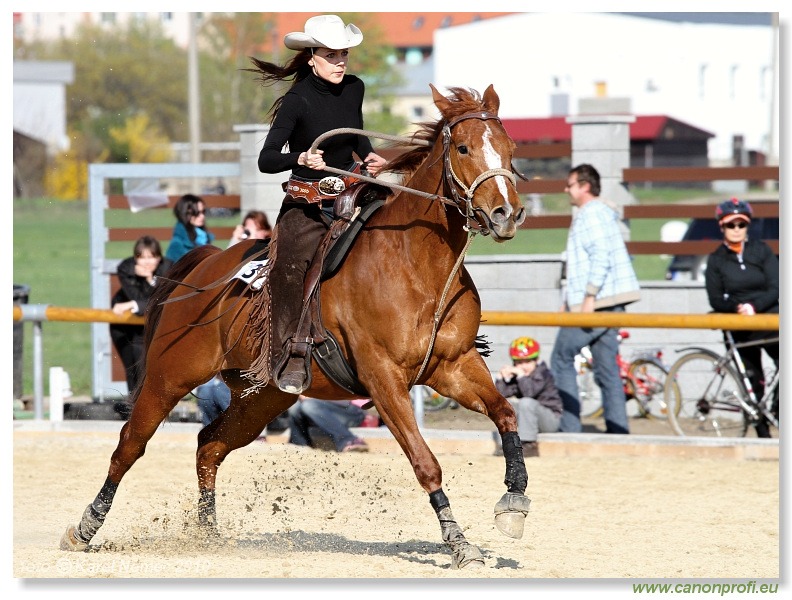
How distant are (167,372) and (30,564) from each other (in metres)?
1.37

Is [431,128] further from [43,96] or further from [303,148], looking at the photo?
[43,96]

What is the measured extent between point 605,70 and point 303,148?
56.9 metres

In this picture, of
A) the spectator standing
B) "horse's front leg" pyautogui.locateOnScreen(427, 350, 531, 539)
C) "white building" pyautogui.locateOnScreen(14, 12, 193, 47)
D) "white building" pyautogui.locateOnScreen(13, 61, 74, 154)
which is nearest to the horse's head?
"horse's front leg" pyautogui.locateOnScreen(427, 350, 531, 539)

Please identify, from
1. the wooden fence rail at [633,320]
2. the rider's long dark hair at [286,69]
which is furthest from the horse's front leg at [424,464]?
the wooden fence rail at [633,320]

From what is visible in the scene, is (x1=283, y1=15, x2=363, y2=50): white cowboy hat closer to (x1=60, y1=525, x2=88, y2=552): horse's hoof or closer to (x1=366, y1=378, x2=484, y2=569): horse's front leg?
(x1=366, y1=378, x2=484, y2=569): horse's front leg

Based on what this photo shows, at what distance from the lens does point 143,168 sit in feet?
44.1

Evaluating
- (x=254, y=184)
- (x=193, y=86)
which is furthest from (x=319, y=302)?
(x=193, y=86)

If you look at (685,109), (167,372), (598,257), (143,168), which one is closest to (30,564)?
(167,372)

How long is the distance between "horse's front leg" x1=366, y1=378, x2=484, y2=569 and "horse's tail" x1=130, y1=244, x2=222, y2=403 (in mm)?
2041

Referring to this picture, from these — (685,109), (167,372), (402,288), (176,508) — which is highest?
(685,109)

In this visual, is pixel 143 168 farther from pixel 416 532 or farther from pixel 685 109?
pixel 685 109

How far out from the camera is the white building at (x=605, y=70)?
6056cm

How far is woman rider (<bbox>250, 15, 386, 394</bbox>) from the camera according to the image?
6.85 meters

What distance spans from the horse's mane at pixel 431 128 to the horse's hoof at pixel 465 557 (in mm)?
2009
